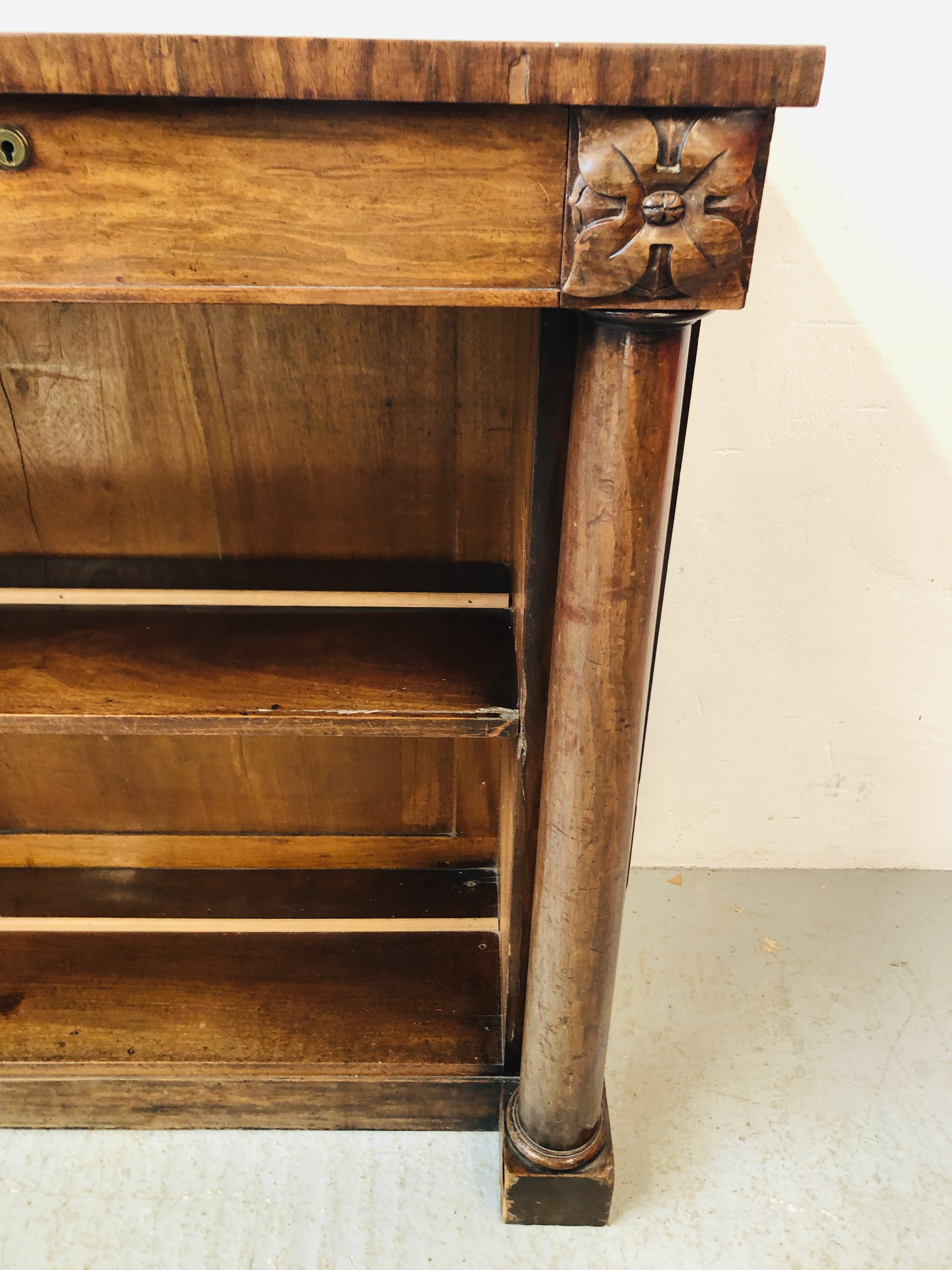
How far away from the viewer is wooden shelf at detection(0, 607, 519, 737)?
3.15ft

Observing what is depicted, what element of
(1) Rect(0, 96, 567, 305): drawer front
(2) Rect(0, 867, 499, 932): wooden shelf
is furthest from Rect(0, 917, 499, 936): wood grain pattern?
(1) Rect(0, 96, 567, 305): drawer front

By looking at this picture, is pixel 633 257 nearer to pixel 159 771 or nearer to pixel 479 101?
pixel 479 101

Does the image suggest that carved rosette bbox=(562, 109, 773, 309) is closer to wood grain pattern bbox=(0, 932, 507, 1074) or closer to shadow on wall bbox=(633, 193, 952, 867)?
shadow on wall bbox=(633, 193, 952, 867)

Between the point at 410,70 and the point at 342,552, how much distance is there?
0.71 m

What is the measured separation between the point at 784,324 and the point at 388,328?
0.58m

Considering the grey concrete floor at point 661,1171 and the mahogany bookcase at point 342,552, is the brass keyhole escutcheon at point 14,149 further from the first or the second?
the grey concrete floor at point 661,1171

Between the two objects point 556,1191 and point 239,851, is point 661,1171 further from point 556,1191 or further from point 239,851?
point 239,851

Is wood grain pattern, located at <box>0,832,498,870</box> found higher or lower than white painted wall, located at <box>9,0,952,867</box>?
lower

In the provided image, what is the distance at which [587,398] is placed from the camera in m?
0.74

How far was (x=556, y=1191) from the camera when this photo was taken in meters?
1.12

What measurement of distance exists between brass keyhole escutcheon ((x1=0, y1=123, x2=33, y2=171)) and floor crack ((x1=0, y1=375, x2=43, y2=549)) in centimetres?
56

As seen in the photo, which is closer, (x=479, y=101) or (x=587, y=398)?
(x=479, y=101)

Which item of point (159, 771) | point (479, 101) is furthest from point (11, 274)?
point (159, 771)

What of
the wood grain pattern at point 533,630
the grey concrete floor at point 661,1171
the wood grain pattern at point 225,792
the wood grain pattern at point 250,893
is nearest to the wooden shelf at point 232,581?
the wood grain pattern at point 533,630
